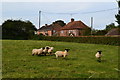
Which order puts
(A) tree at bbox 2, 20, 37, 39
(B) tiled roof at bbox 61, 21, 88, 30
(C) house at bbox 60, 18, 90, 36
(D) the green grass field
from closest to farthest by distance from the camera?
(D) the green grass field
(A) tree at bbox 2, 20, 37, 39
(C) house at bbox 60, 18, 90, 36
(B) tiled roof at bbox 61, 21, 88, 30

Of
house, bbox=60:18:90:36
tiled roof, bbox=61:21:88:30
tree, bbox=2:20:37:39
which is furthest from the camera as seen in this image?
tiled roof, bbox=61:21:88:30

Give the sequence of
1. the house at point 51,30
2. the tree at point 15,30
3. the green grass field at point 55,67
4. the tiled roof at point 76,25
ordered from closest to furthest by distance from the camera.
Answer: the green grass field at point 55,67 → the tree at point 15,30 → the tiled roof at point 76,25 → the house at point 51,30

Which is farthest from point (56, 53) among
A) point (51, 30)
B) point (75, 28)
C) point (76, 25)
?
point (51, 30)

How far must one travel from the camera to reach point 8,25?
61.9 metres

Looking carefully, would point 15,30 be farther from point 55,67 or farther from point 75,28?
point 55,67

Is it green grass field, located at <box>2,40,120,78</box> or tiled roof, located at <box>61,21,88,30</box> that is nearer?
green grass field, located at <box>2,40,120,78</box>

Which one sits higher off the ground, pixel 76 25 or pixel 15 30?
pixel 76 25

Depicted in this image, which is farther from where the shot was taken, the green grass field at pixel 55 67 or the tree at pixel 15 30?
the tree at pixel 15 30

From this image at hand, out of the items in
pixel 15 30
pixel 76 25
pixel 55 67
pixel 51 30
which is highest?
pixel 76 25

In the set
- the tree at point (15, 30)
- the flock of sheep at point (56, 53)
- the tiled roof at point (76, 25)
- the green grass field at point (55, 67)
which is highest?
the tiled roof at point (76, 25)

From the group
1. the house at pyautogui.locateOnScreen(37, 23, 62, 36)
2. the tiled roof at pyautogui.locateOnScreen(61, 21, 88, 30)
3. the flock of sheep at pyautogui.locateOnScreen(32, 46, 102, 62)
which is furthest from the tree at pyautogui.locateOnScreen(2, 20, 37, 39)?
the flock of sheep at pyautogui.locateOnScreen(32, 46, 102, 62)

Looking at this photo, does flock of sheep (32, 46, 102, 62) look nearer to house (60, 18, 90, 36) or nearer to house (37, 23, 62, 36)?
house (60, 18, 90, 36)

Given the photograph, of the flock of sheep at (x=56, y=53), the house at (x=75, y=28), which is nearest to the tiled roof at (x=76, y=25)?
the house at (x=75, y=28)

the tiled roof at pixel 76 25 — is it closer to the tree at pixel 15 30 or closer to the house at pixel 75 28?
the house at pixel 75 28
